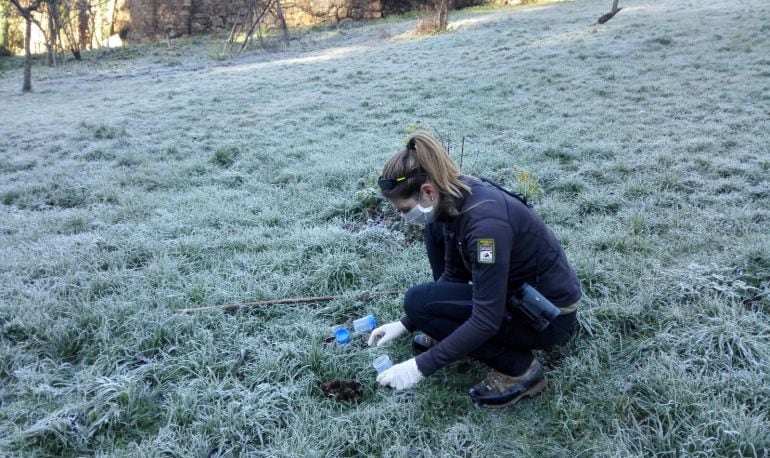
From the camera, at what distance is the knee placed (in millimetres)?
2562

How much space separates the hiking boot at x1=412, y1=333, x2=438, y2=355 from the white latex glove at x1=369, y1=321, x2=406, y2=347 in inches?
3.5

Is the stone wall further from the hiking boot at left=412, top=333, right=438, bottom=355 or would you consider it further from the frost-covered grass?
the hiking boot at left=412, top=333, right=438, bottom=355

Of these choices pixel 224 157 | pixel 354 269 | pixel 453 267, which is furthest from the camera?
pixel 224 157

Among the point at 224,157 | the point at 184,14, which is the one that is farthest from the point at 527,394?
the point at 184,14

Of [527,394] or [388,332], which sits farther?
[388,332]

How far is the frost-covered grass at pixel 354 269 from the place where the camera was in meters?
2.25

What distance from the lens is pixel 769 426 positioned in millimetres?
1994

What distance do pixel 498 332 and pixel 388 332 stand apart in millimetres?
662

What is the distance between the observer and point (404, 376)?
233 centimetres

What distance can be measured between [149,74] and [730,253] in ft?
56.7

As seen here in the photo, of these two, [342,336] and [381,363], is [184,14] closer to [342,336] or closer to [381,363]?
[342,336]

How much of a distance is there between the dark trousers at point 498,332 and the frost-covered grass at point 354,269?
0.21 meters

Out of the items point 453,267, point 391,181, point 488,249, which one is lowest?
point 453,267

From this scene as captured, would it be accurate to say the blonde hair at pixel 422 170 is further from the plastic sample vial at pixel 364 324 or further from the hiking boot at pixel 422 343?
the plastic sample vial at pixel 364 324
